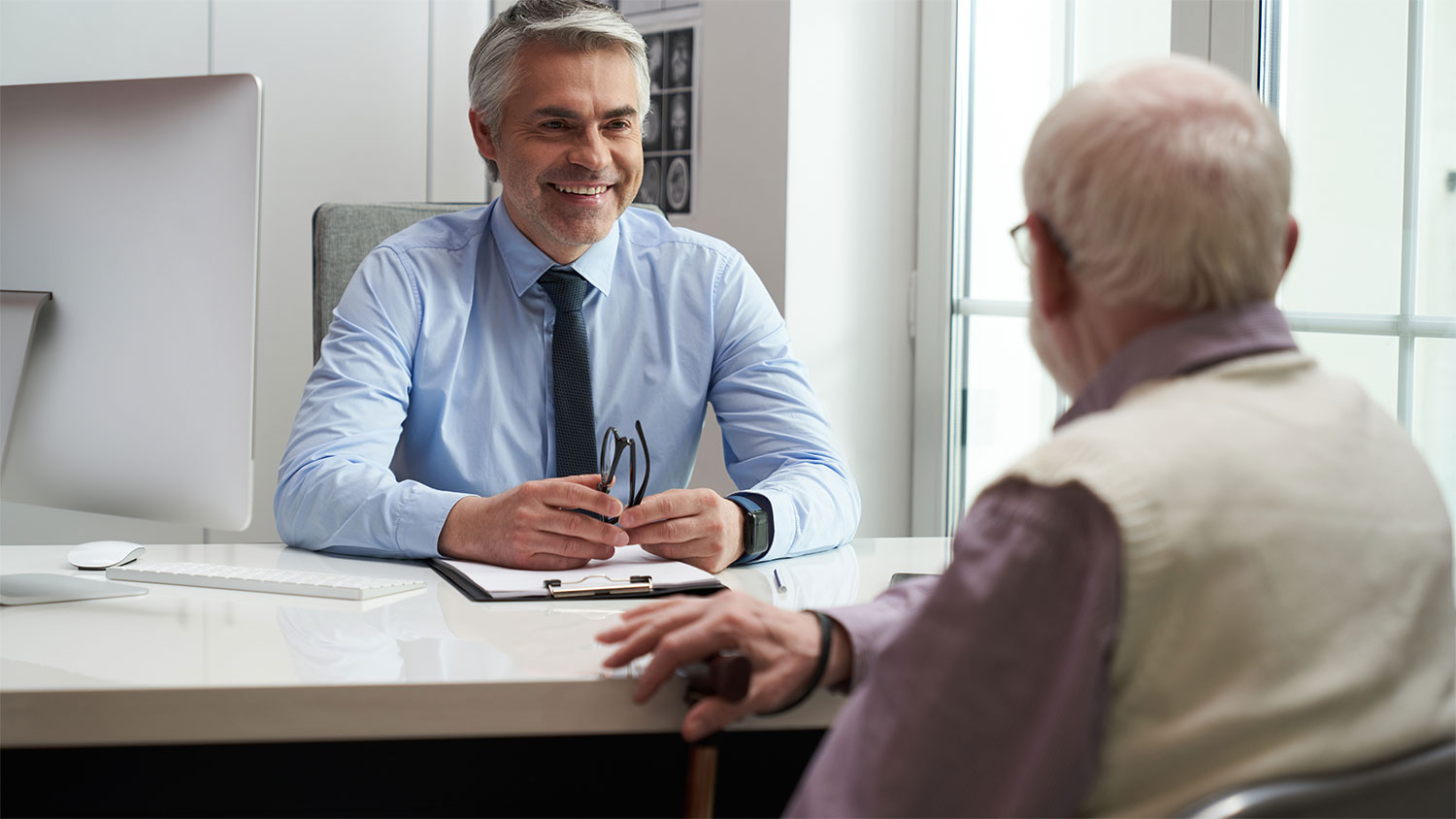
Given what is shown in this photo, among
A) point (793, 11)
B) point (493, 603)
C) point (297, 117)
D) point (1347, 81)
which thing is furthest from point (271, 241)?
point (1347, 81)

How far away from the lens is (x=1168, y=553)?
1.98 ft

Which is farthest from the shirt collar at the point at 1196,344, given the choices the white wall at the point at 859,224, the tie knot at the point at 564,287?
the white wall at the point at 859,224

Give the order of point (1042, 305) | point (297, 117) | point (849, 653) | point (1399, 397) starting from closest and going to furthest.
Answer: point (1042, 305) → point (849, 653) → point (1399, 397) → point (297, 117)

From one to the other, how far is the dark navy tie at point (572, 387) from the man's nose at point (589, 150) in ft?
0.64

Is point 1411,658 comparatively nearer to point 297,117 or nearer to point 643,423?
point 643,423

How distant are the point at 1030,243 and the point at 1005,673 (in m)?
0.28

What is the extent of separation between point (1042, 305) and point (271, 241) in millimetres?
2633

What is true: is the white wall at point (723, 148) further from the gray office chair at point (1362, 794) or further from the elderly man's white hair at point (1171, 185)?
the gray office chair at point (1362, 794)

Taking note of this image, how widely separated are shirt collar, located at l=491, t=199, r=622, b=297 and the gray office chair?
1333 millimetres

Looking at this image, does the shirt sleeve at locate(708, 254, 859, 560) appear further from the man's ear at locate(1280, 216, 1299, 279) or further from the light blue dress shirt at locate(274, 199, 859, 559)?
the man's ear at locate(1280, 216, 1299, 279)

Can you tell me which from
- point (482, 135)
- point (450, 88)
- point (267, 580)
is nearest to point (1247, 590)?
point (267, 580)

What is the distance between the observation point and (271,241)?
298 centimetres

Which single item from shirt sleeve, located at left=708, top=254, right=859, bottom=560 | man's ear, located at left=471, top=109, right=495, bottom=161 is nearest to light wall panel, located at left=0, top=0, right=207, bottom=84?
man's ear, located at left=471, top=109, right=495, bottom=161

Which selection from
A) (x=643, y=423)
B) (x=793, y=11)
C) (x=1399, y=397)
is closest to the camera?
(x=1399, y=397)
